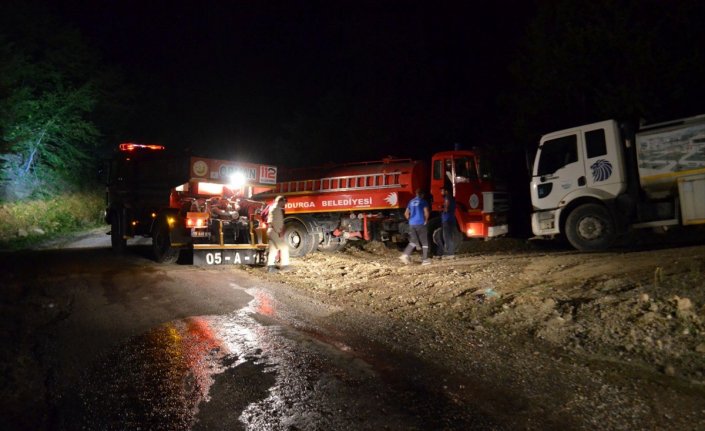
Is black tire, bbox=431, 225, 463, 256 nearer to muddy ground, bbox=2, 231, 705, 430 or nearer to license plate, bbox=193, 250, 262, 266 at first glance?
muddy ground, bbox=2, 231, 705, 430

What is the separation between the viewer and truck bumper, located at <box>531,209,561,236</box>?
10.8 m

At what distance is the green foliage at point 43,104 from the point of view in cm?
2327

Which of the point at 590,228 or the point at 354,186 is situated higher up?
the point at 354,186

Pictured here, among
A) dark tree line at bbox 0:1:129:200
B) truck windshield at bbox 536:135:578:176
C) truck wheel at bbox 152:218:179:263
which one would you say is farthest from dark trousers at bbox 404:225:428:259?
dark tree line at bbox 0:1:129:200

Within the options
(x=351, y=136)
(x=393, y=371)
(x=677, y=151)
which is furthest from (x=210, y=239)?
(x=351, y=136)

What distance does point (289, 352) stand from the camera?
16.4ft

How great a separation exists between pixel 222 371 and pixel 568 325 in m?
3.87

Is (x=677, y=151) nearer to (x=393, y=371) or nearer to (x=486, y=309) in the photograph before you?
(x=486, y=309)

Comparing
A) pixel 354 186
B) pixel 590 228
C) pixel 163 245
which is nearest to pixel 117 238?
pixel 163 245

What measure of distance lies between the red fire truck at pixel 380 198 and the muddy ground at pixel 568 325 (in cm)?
298

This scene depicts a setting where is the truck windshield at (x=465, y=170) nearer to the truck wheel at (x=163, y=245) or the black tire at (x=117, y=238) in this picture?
the truck wheel at (x=163, y=245)

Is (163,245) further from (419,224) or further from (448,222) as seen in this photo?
(448,222)

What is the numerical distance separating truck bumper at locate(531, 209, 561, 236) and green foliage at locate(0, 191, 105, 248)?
60.3 feet

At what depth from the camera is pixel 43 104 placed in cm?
2522
